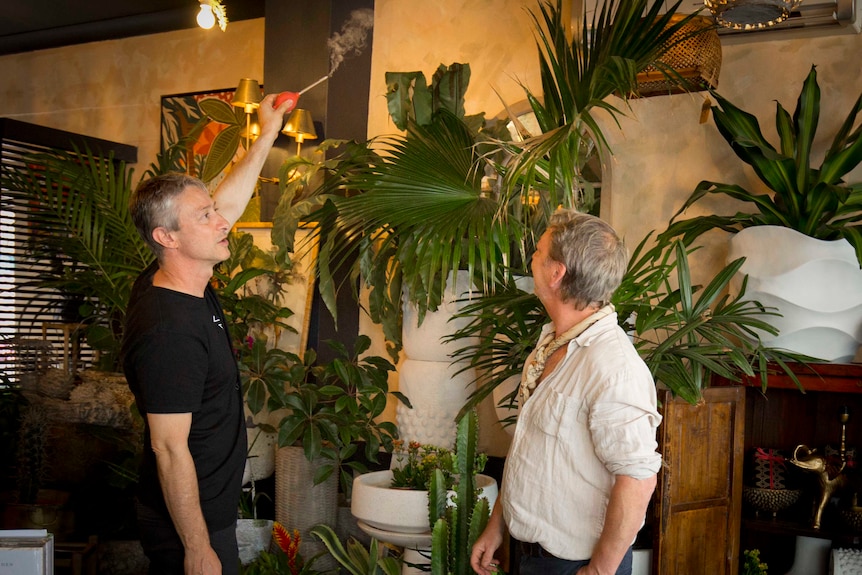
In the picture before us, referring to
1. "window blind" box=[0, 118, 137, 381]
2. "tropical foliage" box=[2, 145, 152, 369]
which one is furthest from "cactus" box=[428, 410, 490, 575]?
"window blind" box=[0, 118, 137, 381]

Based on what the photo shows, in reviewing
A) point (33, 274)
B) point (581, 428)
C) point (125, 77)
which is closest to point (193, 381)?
point (581, 428)

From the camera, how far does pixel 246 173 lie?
2.56 meters

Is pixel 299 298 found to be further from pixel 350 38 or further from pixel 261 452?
pixel 350 38

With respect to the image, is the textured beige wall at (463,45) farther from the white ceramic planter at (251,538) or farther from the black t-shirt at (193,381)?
the black t-shirt at (193,381)

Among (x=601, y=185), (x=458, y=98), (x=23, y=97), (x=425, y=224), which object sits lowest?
(x=425, y=224)

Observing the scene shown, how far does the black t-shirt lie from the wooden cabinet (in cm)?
190

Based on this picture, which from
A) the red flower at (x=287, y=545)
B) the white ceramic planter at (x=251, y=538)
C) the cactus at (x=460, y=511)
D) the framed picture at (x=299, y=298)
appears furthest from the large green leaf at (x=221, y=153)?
the cactus at (x=460, y=511)

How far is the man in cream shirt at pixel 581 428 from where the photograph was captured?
70.7 inches

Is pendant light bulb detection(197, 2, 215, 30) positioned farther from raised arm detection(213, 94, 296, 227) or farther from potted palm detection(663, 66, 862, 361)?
potted palm detection(663, 66, 862, 361)

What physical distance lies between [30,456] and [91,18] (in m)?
3.43

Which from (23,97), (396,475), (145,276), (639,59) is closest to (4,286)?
(23,97)

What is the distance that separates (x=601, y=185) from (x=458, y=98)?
873 mm

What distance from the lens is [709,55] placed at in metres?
3.08

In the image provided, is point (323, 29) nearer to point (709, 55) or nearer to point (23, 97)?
point (709, 55)
